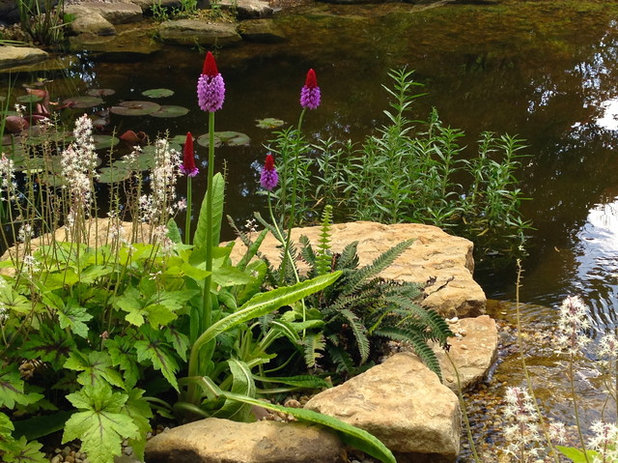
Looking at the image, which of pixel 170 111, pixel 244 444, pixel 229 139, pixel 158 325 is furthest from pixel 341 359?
pixel 170 111

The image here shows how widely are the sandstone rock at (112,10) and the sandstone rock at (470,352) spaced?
9.60 metres

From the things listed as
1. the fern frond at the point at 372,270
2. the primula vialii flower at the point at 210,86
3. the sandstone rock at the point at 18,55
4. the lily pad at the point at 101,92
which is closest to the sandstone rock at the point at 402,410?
the fern frond at the point at 372,270

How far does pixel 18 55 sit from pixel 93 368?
827 centimetres

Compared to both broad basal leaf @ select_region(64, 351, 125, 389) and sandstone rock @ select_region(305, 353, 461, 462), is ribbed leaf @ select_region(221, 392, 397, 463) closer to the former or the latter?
sandstone rock @ select_region(305, 353, 461, 462)

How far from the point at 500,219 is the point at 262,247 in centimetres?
231

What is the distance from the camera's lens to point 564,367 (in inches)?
147

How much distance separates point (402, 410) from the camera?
2.94 m

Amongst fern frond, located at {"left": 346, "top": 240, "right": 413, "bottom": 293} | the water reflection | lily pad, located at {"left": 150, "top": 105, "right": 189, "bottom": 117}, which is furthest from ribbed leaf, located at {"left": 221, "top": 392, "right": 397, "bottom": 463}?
lily pad, located at {"left": 150, "top": 105, "right": 189, "bottom": 117}

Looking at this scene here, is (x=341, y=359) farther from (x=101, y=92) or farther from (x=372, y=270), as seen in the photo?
(x=101, y=92)

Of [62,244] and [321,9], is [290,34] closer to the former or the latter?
[321,9]

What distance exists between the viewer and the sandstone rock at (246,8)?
42.3 feet

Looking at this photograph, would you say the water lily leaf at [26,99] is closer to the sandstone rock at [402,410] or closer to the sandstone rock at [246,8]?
the sandstone rock at [246,8]

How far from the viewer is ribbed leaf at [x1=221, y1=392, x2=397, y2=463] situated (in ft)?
9.06

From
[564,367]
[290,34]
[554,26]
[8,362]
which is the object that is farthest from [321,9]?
[8,362]
